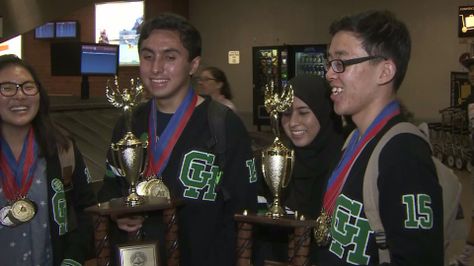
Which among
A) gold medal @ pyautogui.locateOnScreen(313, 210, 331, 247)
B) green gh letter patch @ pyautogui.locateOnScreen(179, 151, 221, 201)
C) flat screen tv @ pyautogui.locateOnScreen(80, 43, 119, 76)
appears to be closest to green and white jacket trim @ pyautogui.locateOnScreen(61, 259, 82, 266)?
green gh letter patch @ pyautogui.locateOnScreen(179, 151, 221, 201)

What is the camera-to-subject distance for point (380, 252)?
5.40 feet

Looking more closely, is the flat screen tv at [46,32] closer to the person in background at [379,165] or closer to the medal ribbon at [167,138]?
the medal ribbon at [167,138]

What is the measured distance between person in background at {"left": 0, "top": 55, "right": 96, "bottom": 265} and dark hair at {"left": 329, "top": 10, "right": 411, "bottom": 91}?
52.1 inches

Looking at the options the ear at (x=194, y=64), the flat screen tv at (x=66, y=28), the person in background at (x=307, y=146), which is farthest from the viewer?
the flat screen tv at (x=66, y=28)

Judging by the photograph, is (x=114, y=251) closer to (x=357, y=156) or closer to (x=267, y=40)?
(x=357, y=156)

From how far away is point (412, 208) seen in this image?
156cm

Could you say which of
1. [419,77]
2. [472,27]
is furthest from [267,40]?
[472,27]

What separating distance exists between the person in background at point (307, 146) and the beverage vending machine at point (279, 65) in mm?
11900

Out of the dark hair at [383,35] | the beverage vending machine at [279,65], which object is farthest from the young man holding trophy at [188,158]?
the beverage vending machine at [279,65]

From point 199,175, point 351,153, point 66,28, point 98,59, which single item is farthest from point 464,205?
point 66,28

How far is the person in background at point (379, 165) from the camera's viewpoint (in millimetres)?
1564

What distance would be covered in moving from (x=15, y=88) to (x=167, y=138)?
0.63m

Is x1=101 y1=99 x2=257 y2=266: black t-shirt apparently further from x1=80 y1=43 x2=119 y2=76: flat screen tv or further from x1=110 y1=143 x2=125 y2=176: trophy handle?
x1=80 y1=43 x2=119 y2=76: flat screen tv

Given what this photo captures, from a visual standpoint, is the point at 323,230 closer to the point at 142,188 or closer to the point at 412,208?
the point at 412,208
